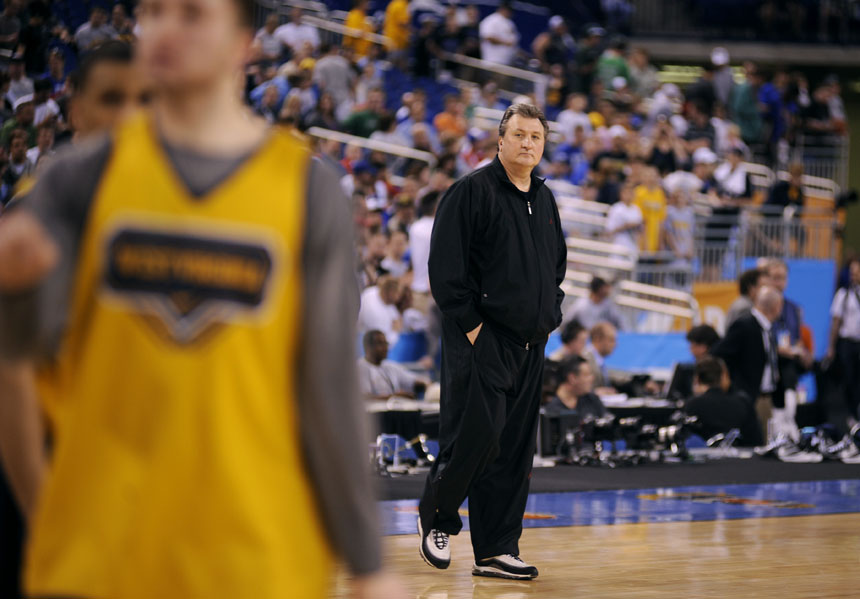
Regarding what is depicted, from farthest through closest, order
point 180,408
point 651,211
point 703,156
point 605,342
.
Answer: point 703,156
point 651,211
point 605,342
point 180,408

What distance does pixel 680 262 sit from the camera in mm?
19062

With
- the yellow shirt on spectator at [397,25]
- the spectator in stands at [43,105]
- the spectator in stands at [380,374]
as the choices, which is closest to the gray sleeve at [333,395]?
the spectator in stands at [380,374]

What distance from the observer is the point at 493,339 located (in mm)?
7074

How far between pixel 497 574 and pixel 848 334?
10.9 meters

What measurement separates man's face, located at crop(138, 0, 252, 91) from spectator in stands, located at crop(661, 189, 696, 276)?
17111mm

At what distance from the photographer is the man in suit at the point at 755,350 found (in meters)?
14.3

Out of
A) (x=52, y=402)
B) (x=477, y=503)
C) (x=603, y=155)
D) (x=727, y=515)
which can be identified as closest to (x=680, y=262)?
(x=603, y=155)

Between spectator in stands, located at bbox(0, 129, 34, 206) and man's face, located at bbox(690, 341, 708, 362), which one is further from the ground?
spectator in stands, located at bbox(0, 129, 34, 206)

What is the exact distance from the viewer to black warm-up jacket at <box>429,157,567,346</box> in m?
7.06

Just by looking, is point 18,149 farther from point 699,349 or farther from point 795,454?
point 795,454

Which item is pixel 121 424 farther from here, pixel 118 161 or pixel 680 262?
pixel 680 262

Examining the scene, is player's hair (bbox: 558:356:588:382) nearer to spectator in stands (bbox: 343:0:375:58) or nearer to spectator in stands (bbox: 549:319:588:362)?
spectator in stands (bbox: 549:319:588:362)

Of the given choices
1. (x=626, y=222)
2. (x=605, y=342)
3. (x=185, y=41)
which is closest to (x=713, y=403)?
(x=605, y=342)

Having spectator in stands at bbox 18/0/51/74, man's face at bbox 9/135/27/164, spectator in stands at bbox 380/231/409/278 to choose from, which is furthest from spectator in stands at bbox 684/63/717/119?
man's face at bbox 9/135/27/164
